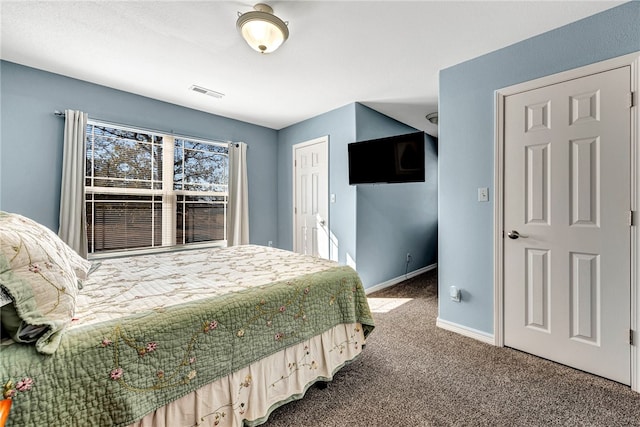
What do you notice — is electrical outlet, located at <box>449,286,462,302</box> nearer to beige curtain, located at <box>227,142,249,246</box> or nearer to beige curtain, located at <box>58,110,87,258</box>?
beige curtain, located at <box>227,142,249,246</box>

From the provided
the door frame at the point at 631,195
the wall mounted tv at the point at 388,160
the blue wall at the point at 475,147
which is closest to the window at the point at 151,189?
the wall mounted tv at the point at 388,160

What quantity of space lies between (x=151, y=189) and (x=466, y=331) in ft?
12.7

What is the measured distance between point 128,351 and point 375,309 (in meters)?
2.56

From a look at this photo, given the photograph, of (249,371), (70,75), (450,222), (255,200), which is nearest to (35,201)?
(70,75)

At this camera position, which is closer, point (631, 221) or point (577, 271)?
point (631, 221)

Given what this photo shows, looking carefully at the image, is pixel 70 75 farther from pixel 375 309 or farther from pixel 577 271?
pixel 577 271

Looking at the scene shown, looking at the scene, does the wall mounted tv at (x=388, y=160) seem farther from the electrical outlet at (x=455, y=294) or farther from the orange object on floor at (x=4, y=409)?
the orange object on floor at (x=4, y=409)

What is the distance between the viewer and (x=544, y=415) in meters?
1.48

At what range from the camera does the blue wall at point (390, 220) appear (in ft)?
11.8

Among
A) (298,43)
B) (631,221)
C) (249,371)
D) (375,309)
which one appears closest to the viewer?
(249,371)

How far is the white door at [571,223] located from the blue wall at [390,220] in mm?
1677

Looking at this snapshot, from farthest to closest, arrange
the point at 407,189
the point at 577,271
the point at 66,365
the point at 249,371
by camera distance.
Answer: the point at 407,189 → the point at 577,271 → the point at 249,371 → the point at 66,365

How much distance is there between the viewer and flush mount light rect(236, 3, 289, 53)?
5.75 feet

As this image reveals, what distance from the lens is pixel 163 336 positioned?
1.07 metres
